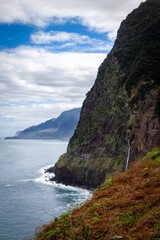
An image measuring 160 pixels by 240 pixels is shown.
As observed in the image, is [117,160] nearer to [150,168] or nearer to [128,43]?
[128,43]

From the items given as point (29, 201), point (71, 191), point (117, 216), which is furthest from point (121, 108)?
point (117, 216)

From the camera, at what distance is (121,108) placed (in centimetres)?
6322

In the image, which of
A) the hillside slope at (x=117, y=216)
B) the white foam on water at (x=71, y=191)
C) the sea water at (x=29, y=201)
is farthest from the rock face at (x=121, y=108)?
the hillside slope at (x=117, y=216)

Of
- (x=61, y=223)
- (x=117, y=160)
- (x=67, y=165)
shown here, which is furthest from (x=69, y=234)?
(x=67, y=165)

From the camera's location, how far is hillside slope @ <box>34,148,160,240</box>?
230 inches

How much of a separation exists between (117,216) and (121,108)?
190 feet

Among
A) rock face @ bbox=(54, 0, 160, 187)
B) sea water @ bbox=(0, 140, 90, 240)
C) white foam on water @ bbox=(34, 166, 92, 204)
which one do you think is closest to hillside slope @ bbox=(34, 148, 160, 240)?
sea water @ bbox=(0, 140, 90, 240)

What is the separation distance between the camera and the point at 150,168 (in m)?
10.6

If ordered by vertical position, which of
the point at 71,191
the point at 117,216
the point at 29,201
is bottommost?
the point at 71,191

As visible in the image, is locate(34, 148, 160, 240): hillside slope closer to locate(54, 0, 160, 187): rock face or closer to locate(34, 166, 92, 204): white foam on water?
locate(54, 0, 160, 187): rock face

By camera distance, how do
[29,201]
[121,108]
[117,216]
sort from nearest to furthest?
[117,216] < [29,201] < [121,108]

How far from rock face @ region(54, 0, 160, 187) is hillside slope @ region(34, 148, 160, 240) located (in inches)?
1284

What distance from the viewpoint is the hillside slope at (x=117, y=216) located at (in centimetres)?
585

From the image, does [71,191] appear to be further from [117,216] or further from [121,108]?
[117,216]
